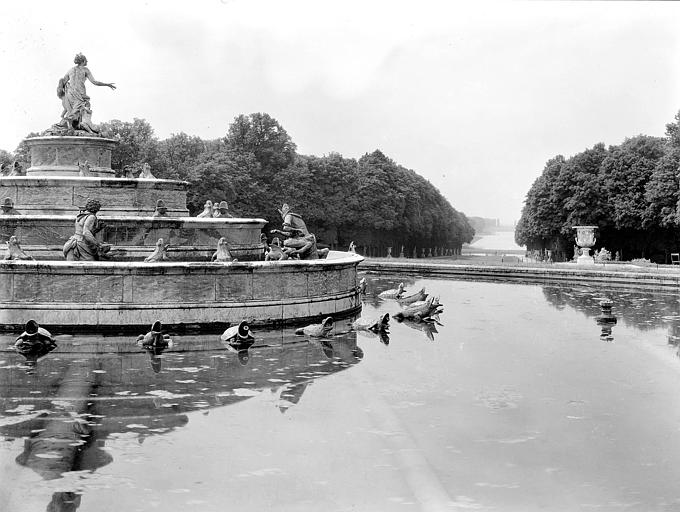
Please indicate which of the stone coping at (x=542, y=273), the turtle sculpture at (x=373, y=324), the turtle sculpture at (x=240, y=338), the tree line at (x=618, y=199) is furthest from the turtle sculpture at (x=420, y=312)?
the tree line at (x=618, y=199)

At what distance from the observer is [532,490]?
25.8 feet

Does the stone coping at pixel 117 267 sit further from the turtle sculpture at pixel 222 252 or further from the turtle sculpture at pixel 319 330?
the turtle sculpture at pixel 319 330

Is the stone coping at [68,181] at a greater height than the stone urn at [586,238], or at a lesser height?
greater

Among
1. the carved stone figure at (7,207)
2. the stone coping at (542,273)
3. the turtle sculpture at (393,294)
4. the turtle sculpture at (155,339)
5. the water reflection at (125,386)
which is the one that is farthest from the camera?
the stone coping at (542,273)

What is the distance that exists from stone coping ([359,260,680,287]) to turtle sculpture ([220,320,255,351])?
878 inches

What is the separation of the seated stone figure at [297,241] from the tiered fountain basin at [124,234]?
1.84 metres

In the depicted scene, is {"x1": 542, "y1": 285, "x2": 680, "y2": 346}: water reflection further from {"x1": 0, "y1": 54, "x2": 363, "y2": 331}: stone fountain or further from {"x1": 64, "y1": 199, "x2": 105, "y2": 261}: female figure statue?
{"x1": 64, "y1": 199, "x2": 105, "y2": 261}: female figure statue

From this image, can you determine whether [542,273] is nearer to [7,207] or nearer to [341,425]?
[7,207]

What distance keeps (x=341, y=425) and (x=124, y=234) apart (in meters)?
11.6

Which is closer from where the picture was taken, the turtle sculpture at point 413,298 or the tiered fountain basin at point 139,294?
the tiered fountain basin at point 139,294

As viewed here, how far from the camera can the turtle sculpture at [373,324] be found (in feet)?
58.7

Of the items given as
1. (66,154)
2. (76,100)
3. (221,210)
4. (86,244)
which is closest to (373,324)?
(86,244)

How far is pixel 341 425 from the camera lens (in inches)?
396

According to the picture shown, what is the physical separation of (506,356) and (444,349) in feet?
4.15
